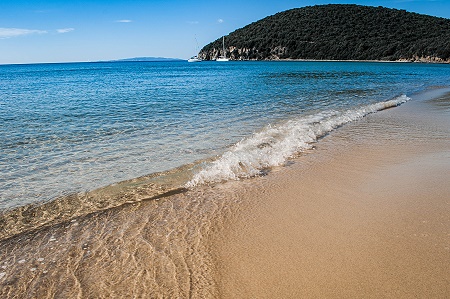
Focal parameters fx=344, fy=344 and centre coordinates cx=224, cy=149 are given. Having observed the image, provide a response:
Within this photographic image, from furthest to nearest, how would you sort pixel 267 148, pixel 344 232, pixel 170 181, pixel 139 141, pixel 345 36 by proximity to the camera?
pixel 345 36 → pixel 139 141 → pixel 267 148 → pixel 170 181 → pixel 344 232

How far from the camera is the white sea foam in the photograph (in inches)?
268

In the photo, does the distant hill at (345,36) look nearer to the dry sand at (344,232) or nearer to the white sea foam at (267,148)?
the white sea foam at (267,148)

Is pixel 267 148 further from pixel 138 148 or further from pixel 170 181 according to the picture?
pixel 138 148

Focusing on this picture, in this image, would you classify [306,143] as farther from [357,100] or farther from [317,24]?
[317,24]

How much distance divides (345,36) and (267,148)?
142 metres

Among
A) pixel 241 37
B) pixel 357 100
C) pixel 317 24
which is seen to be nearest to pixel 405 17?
pixel 317 24

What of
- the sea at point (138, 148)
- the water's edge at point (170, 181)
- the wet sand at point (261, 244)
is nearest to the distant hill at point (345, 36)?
the sea at point (138, 148)

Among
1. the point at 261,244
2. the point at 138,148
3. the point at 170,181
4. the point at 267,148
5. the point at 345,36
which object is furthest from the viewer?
the point at 345,36

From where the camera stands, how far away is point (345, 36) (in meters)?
136

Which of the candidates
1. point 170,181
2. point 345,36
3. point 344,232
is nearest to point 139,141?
point 170,181

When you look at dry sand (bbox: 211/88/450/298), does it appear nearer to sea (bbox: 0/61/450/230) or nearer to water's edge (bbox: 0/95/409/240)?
water's edge (bbox: 0/95/409/240)

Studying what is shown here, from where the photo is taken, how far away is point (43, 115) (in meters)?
15.5

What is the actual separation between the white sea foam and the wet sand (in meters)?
0.52

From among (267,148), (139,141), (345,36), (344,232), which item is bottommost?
(139,141)
